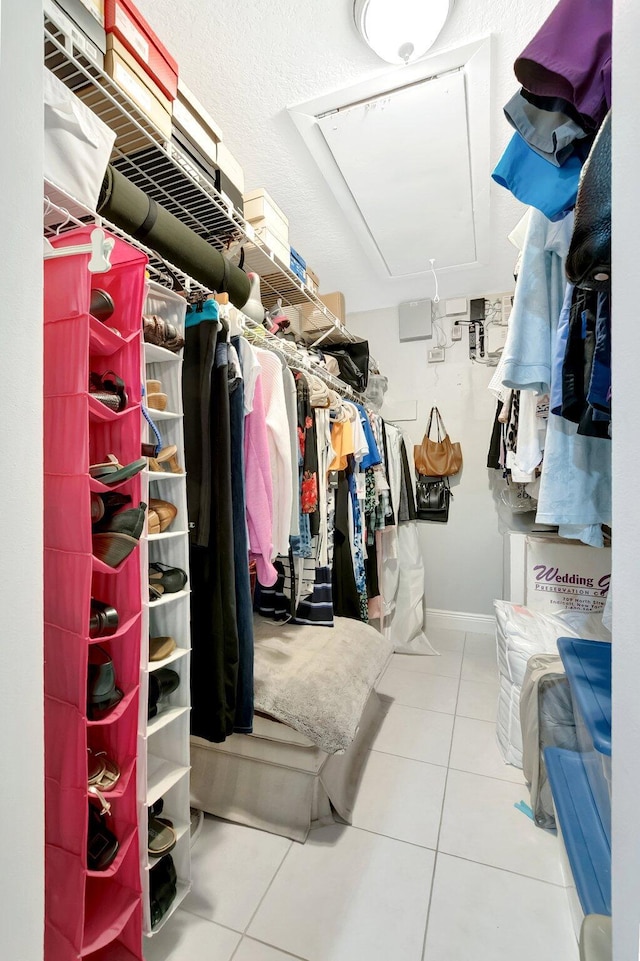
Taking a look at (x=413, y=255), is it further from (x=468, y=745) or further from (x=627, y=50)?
(x=468, y=745)

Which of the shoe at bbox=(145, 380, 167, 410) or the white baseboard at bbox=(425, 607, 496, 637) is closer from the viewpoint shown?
the shoe at bbox=(145, 380, 167, 410)

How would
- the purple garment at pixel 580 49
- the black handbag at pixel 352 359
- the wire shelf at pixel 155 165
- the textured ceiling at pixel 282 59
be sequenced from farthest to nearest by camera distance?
1. the black handbag at pixel 352 359
2. the textured ceiling at pixel 282 59
3. the wire shelf at pixel 155 165
4. the purple garment at pixel 580 49

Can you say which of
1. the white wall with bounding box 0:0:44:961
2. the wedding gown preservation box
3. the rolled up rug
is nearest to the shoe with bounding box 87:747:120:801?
the white wall with bounding box 0:0:44:961

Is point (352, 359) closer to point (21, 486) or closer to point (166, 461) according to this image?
point (166, 461)

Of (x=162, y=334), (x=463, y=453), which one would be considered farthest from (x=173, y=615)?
(x=463, y=453)

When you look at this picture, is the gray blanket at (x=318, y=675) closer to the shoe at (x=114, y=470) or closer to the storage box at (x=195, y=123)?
the shoe at (x=114, y=470)

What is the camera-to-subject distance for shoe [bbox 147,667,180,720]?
0.96 metres

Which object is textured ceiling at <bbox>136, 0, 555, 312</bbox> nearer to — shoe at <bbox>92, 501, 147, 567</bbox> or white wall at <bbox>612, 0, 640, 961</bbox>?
white wall at <bbox>612, 0, 640, 961</bbox>

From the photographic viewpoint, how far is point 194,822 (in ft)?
4.58

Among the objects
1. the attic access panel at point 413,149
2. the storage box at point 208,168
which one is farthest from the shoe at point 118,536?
the attic access panel at point 413,149

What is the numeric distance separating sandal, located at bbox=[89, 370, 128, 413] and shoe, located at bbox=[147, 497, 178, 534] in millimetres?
266

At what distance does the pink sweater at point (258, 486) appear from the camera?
1255mm

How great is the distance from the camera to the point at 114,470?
83cm

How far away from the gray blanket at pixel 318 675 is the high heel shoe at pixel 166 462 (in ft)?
2.69
